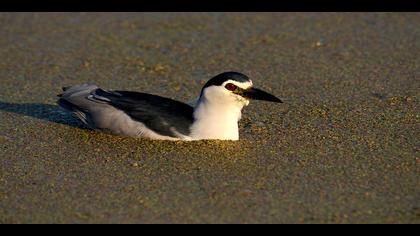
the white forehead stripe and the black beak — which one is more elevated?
the white forehead stripe

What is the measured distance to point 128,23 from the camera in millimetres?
6797

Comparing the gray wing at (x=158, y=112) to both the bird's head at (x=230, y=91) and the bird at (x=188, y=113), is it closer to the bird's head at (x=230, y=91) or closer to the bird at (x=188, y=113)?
the bird at (x=188, y=113)

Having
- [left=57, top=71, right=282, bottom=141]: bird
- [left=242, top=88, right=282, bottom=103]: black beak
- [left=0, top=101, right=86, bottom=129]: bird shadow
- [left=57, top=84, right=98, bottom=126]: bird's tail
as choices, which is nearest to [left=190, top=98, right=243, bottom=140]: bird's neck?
[left=57, top=71, right=282, bottom=141]: bird

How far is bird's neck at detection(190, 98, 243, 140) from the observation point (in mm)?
4375

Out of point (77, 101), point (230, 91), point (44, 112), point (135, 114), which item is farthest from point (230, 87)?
point (44, 112)

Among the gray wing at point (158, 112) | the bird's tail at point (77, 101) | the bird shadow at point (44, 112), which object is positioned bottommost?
the bird shadow at point (44, 112)

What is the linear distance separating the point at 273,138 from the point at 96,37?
2.48m

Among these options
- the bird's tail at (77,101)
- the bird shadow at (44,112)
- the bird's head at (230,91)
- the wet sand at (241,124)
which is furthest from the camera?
the bird shadow at (44,112)

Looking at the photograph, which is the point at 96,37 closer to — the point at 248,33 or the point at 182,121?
the point at 248,33

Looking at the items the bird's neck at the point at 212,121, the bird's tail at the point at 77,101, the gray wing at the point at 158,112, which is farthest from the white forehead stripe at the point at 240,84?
the bird's tail at the point at 77,101

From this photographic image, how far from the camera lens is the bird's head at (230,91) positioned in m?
4.34

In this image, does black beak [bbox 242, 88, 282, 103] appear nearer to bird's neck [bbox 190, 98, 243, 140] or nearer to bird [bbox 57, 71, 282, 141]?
bird [bbox 57, 71, 282, 141]

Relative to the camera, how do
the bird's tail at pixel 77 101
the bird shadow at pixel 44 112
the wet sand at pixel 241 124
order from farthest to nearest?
the bird shadow at pixel 44 112
the bird's tail at pixel 77 101
the wet sand at pixel 241 124
